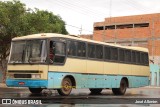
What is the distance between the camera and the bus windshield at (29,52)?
18.6 metres

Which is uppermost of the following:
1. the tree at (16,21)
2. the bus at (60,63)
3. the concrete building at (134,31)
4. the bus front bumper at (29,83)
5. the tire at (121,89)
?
the concrete building at (134,31)

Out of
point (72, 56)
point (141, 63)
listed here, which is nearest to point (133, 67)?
point (141, 63)

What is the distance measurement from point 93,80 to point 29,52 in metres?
4.82

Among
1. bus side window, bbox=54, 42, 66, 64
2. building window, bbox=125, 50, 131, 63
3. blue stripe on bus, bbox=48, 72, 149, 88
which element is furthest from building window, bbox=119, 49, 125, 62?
bus side window, bbox=54, 42, 66, 64

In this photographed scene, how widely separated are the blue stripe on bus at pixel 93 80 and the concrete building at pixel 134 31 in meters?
42.5

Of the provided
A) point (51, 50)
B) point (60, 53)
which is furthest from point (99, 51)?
point (51, 50)

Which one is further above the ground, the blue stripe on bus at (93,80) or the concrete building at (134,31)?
the concrete building at (134,31)

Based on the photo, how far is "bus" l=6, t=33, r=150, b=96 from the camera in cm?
1856

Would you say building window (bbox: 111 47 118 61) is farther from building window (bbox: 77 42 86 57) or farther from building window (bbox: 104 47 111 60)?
building window (bbox: 77 42 86 57)

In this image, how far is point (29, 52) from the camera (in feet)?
62.3

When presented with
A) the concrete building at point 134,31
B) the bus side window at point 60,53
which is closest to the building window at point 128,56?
the bus side window at point 60,53

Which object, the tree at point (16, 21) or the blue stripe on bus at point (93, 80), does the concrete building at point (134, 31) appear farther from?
the blue stripe on bus at point (93, 80)

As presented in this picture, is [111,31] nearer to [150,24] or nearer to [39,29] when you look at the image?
[150,24]

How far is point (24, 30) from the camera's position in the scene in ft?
123
